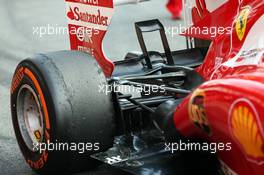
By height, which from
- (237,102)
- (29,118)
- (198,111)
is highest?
(237,102)

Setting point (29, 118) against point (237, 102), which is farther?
point (29, 118)

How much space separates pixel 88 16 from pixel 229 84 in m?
1.69

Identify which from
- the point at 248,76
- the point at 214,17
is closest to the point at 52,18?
the point at 214,17

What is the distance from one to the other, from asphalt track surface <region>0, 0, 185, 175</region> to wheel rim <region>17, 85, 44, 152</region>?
0.28m

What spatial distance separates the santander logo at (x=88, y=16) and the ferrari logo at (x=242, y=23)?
83 centimetres

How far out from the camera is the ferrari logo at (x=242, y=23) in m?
3.29

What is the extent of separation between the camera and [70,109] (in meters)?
3.21

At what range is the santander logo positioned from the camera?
12.8 ft

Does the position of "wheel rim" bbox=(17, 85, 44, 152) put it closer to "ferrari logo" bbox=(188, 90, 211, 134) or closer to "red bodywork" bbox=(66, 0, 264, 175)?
"red bodywork" bbox=(66, 0, 264, 175)

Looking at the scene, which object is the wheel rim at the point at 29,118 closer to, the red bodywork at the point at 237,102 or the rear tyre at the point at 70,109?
the rear tyre at the point at 70,109

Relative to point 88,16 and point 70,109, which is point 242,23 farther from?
point 88,16

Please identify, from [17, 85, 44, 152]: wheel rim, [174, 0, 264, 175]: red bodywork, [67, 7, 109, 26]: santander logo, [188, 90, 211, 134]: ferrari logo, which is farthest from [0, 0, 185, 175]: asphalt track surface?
[188, 90, 211, 134]: ferrari logo

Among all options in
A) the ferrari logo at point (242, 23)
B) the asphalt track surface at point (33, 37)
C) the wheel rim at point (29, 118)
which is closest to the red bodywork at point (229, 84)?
the ferrari logo at point (242, 23)

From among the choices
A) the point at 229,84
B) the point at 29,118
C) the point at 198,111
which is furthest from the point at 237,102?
the point at 29,118
